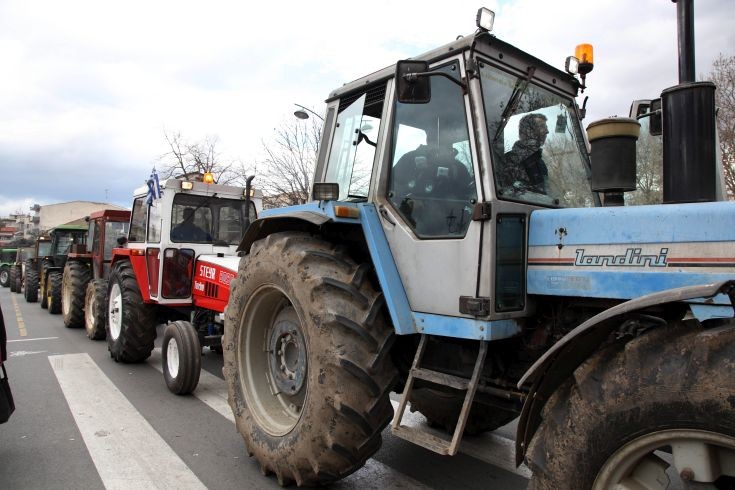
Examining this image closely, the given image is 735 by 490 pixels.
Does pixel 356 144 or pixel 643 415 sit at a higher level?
pixel 356 144

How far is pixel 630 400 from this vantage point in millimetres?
1789

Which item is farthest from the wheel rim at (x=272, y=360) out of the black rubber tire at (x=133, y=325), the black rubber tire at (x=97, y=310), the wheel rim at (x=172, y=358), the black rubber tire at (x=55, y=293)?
the black rubber tire at (x=55, y=293)

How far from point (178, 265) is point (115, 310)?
1.69m

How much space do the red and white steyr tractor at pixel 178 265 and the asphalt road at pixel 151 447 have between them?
0.68 m

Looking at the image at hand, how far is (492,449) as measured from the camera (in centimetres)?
423

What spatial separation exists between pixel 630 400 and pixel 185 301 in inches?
241

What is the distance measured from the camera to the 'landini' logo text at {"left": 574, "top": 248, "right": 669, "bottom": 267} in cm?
218

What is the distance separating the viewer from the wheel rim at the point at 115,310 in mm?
7516

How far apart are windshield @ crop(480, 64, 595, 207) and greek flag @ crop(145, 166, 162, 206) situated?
204 inches

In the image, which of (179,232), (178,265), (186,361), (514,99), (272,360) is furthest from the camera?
(179,232)

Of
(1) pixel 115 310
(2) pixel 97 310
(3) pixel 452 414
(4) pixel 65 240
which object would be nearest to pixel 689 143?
(3) pixel 452 414

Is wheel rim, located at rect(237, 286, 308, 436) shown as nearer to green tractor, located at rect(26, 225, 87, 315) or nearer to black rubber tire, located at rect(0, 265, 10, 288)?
green tractor, located at rect(26, 225, 87, 315)

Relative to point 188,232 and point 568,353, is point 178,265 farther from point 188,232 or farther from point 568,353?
point 568,353

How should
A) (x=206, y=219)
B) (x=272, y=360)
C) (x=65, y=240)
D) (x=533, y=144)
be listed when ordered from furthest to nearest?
(x=65, y=240) → (x=206, y=219) → (x=272, y=360) → (x=533, y=144)
